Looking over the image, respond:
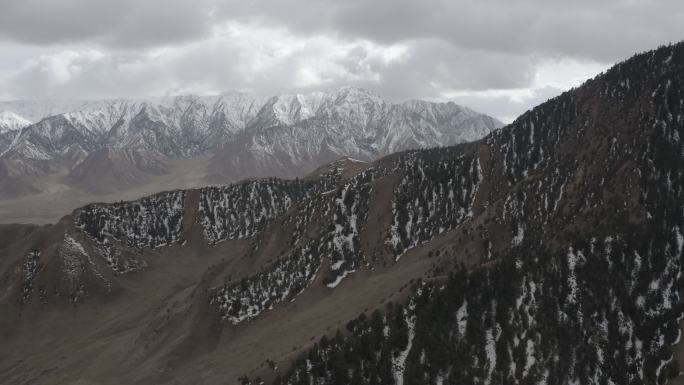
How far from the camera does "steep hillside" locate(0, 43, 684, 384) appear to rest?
191 ft

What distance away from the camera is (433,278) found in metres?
Answer: 67.9

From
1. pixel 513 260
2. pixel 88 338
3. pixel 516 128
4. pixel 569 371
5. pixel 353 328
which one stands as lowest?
pixel 88 338

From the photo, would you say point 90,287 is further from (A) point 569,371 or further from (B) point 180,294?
(A) point 569,371

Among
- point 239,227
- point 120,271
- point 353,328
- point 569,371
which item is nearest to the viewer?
point 569,371

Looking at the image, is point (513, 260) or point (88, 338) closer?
point (513, 260)

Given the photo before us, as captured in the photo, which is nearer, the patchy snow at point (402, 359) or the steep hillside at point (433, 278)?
the patchy snow at point (402, 359)

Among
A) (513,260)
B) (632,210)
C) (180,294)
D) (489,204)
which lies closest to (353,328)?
(513,260)

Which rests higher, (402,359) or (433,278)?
(433,278)

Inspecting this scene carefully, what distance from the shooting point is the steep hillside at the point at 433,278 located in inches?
2295

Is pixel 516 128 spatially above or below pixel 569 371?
above

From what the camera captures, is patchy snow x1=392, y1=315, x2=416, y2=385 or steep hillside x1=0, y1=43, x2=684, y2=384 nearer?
patchy snow x1=392, y1=315, x2=416, y2=385

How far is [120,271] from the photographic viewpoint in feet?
504

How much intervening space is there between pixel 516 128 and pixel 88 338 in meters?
94.6

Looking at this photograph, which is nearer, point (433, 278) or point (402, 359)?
point (402, 359)
